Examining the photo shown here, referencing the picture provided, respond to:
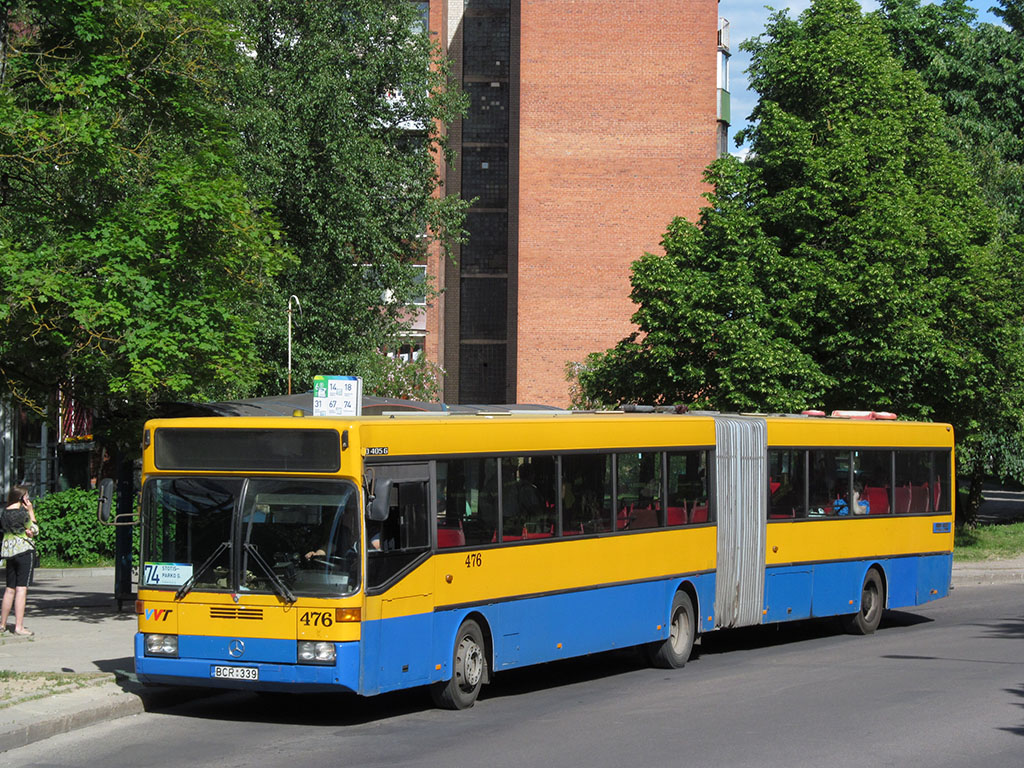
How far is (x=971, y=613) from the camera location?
2222cm

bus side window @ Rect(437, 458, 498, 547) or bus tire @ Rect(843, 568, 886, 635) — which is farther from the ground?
bus side window @ Rect(437, 458, 498, 547)

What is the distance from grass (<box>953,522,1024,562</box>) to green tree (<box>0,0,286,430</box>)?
65.9 ft

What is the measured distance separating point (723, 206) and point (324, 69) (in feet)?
34.9

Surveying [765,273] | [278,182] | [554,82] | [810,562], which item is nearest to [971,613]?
[810,562]

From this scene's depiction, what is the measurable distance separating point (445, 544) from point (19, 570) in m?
6.30

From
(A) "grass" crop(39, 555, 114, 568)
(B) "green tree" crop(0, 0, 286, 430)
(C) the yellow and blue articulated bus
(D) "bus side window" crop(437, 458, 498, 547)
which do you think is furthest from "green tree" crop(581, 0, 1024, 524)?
(D) "bus side window" crop(437, 458, 498, 547)

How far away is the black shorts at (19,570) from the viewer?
51.5ft

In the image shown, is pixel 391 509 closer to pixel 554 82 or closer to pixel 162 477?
pixel 162 477

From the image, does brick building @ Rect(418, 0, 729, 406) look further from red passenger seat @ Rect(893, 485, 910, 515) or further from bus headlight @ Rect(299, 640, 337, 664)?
bus headlight @ Rect(299, 640, 337, 664)

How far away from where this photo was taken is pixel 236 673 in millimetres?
11188

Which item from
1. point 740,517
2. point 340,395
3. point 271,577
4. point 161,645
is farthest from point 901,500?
point 161,645

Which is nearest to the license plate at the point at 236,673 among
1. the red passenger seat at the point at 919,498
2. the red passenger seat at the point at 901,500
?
the red passenger seat at the point at 901,500

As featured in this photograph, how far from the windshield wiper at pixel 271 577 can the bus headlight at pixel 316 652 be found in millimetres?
380

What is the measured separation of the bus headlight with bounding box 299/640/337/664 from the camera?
10922 millimetres
